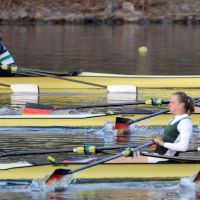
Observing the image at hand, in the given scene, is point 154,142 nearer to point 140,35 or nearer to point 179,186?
point 179,186

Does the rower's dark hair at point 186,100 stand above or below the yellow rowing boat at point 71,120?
above

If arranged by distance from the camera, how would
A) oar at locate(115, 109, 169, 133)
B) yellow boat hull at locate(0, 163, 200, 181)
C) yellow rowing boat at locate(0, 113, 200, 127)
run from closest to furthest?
yellow boat hull at locate(0, 163, 200, 181)
oar at locate(115, 109, 169, 133)
yellow rowing boat at locate(0, 113, 200, 127)

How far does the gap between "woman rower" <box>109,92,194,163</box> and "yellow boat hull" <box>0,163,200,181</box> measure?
118 mm

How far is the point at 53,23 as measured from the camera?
46469 mm

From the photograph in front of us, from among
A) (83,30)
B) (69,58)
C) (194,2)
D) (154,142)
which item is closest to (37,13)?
(83,30)

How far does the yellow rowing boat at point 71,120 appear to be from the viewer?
56.2 ft

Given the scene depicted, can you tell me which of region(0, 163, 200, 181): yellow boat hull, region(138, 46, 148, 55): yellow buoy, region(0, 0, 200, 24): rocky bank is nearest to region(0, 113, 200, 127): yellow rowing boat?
region(0, 163, 200, 181): yellow boat hull

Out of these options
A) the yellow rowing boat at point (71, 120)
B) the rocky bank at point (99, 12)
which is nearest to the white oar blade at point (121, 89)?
the yellow rowing boat at point (71, 120)

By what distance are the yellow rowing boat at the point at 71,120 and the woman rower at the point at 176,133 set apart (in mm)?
4034

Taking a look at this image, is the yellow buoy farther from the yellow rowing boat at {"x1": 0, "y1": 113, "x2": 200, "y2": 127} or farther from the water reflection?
the yellow rowing boat at {"x1": 0, "y1": 113, "x2": 200, "y2": 127}

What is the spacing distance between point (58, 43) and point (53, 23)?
33.7ft

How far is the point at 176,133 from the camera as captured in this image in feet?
43.3

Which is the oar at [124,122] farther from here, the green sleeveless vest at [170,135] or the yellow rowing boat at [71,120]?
the green sleeveless vest at [170,135]

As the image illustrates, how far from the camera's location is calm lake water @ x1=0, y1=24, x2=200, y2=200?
12.8 meters
